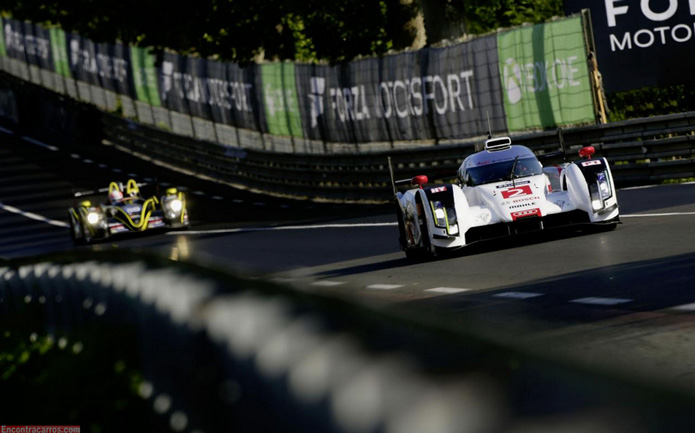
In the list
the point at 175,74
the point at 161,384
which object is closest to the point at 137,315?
the point at 161,384

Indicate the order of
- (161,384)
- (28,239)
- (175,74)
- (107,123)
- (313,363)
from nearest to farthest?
(313,363) < (161,384) < (28,239) < (175,74) < (107,123)

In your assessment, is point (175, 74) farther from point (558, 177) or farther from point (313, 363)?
point (313, 363)

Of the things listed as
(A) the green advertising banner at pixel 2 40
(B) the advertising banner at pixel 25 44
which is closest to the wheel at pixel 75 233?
(B) the advertising banner at pixel 25 44

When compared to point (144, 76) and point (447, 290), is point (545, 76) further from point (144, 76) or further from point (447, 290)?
point (144, 76)

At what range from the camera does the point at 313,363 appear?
285cm

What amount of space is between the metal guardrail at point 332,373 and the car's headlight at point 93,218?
2030 centimetres

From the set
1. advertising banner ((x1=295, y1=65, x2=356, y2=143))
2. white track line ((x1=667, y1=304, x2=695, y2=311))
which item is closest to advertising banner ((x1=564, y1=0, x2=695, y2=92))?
advertising banner ((x1=295, y1=65, x2=356, y2=143))

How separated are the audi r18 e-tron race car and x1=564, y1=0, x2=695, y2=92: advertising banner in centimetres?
971

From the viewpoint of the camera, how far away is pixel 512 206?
43.7 feet

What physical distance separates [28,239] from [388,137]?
30.1 feet

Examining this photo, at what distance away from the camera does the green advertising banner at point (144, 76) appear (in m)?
44.4

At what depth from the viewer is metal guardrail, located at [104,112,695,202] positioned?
19.7 metres

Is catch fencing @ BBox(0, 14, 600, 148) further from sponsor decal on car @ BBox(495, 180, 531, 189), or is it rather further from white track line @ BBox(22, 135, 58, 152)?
sponsor decal on car @ BBox(495, 180, 531, 189)

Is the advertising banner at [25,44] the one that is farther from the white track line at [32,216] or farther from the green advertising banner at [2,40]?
the white track line at [32,216]
